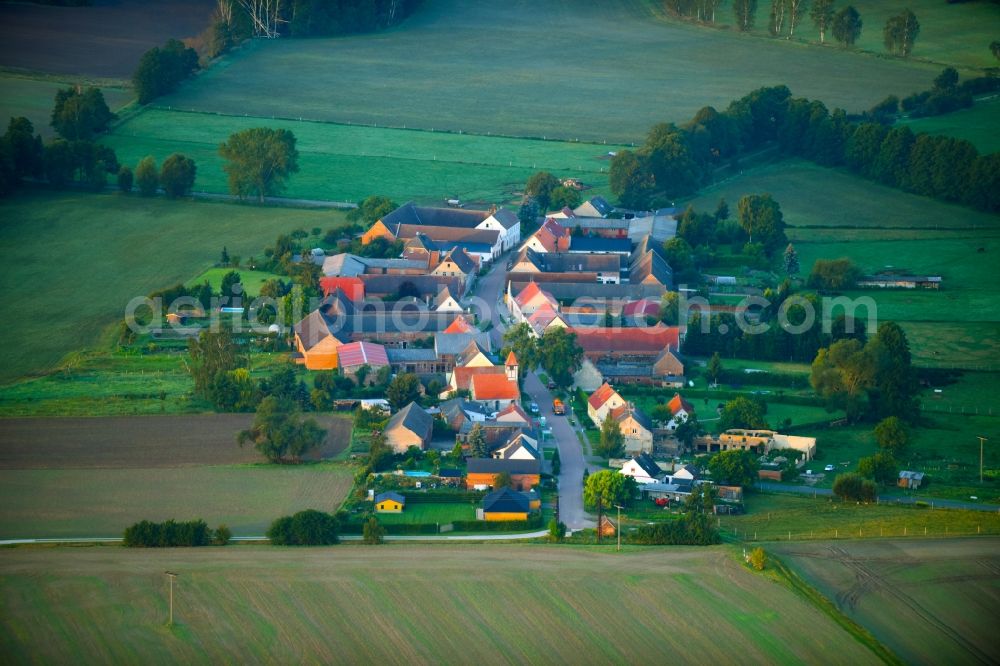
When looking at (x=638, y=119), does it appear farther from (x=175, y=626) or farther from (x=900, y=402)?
(x=175, y=626)

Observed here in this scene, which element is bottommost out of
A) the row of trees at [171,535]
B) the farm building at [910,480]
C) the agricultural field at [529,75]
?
the row of trees at [171,535]

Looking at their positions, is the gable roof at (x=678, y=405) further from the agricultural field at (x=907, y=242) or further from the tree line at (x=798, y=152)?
the tree line at (x=798, y=152)

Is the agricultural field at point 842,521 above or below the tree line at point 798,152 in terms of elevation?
below

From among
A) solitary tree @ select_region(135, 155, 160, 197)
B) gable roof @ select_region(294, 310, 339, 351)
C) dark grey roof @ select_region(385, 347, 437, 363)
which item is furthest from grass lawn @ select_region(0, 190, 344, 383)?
dark grey roof @ select_region(385, 347, 437, 363)

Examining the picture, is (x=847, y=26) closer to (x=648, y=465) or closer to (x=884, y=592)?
(x=648, y=465)

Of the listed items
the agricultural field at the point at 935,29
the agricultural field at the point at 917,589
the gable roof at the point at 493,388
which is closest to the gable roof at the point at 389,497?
the gable roof at the point at 493,388

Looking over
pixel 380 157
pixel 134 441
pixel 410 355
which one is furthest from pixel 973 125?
pixel 134 441

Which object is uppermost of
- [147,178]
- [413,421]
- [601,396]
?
[147,178]

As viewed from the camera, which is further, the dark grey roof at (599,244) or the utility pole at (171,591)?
the dark grey roof at (599,244)
